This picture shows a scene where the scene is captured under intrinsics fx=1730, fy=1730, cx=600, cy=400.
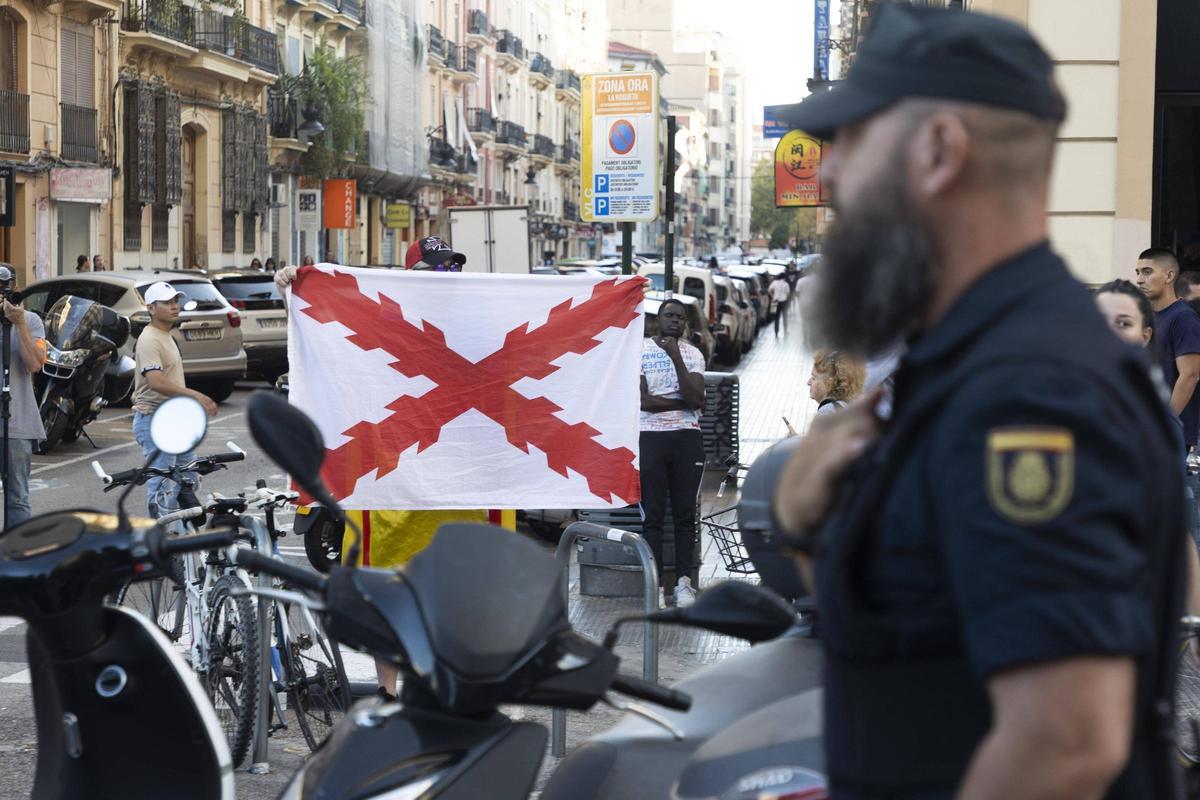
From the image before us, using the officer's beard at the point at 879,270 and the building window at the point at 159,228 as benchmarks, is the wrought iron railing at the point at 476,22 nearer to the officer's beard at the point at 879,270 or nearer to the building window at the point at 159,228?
the building window at the point at 159,228

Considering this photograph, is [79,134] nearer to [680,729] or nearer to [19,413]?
[19,413]

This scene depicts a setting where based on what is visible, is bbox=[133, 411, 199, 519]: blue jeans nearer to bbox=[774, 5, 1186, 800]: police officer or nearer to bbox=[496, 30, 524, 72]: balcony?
bbox=[774, 5, 1186, 800]: police officer

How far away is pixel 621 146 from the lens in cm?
1800

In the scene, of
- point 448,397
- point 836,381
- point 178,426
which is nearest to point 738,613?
point 178,426

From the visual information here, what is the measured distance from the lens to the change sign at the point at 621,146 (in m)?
17.6

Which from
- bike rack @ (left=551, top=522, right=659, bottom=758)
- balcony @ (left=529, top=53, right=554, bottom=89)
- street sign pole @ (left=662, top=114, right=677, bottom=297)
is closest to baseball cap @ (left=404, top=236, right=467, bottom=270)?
bike rack @ (left=551, top=522, right=659, bottom=758)

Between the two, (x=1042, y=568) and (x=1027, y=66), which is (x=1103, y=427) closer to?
(x=1042, y=568)

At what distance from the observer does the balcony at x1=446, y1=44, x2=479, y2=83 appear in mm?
69562

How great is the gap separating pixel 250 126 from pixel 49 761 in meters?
40.7

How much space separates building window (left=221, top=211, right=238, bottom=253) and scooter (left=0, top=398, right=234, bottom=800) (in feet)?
128

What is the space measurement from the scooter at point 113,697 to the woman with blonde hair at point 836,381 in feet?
16.6

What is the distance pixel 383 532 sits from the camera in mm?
7148

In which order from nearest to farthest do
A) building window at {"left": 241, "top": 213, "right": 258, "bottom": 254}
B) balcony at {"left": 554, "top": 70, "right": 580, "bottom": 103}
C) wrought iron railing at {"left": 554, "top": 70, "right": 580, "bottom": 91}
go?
building window at {"left": 241, "top": 213, "right": 258, "bottom": 254}, balcony at {"left": 554, "top": 70, "right": 580, "bottom": 103}, wrought iron railing at {"left": 554, "top": 70, "right": 580, "bottom": 91}

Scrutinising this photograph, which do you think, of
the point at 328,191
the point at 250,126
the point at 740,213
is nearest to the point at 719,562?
the point at 250,126
